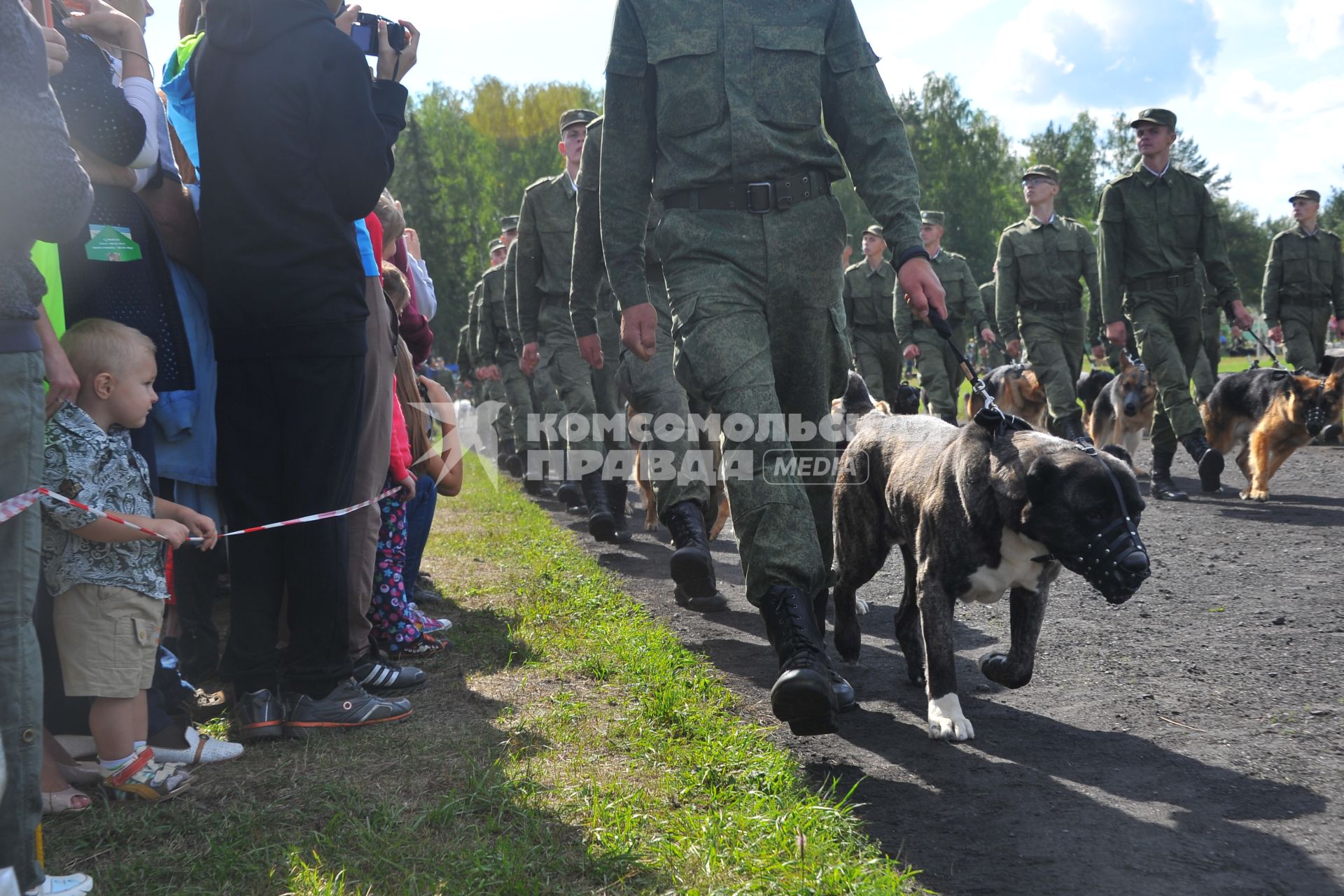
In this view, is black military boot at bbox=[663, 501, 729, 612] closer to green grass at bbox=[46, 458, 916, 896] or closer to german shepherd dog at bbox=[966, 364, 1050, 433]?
green grass at bbox=[46, 458, 916, 896]

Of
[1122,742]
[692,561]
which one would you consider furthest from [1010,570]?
[692,561]

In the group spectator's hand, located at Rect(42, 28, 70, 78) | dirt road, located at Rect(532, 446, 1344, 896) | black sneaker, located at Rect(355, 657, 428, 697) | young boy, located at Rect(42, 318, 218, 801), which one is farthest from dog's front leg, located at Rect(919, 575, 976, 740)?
spectator's hand, located at Rect(42, 28, 70, 78)

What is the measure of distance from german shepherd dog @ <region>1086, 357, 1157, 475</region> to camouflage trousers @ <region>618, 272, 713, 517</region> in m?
6.26

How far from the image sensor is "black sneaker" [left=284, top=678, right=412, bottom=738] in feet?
12.0

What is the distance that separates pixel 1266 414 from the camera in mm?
9492

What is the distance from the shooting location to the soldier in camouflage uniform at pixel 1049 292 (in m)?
10.9

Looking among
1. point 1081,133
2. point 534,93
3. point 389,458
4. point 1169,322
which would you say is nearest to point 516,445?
point 1169,322

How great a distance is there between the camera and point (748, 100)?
12.6 feet

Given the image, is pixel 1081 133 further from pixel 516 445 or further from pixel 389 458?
pixel 389 458

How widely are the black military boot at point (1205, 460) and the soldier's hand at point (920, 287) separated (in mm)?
6591

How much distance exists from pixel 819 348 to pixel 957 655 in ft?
5.28

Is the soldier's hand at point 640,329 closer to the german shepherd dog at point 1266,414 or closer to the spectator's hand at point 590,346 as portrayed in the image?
the spectator's hand at point 590,346

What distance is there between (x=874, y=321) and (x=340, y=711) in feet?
32.6

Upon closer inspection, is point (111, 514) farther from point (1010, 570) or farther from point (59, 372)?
point (1010, 570)
